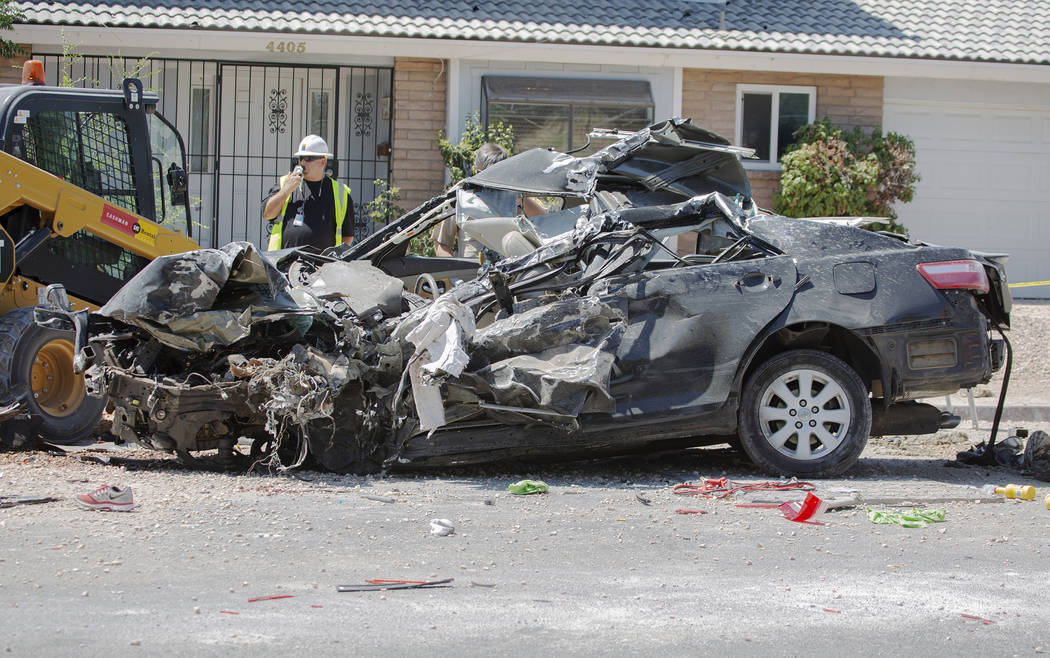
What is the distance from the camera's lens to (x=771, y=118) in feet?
51.7

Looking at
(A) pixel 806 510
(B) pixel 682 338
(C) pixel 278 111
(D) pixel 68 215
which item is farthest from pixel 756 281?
(C) pixel 278 111

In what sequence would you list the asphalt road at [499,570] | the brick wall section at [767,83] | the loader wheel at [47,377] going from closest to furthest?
the asphalt road at [499,570]
the loader wheel at [47,377]
the brick wall section at [767,83]

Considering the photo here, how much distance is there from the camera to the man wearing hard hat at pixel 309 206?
9.09 metres

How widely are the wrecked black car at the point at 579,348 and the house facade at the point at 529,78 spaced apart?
810 cm

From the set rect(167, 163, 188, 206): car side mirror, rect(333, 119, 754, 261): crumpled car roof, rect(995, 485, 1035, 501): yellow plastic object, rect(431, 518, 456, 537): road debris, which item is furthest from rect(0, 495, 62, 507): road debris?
rect(995, 485, 1035, 501): yellow plastic object

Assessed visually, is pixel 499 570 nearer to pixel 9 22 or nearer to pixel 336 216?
pixel 336 216

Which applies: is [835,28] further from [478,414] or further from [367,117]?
[478,414]

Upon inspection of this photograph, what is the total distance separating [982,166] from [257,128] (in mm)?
9924

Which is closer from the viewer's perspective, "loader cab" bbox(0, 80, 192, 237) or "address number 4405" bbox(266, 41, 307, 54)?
"loader cab" bbox(0, 80, 192, 237)

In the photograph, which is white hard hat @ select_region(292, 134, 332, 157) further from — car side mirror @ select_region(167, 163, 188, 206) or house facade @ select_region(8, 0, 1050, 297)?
house facade @ select_region(8, 0, 1050, 297)

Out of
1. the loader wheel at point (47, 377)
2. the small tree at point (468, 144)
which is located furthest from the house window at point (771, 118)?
the loader wheel at point (47, 377)

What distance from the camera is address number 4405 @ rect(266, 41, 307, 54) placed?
46.9ft

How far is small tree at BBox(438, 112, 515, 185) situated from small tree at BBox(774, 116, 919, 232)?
12.1 ft

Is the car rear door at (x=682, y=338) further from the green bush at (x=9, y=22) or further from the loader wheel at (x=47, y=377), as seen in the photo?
the green bush at (x=9, y=22)
